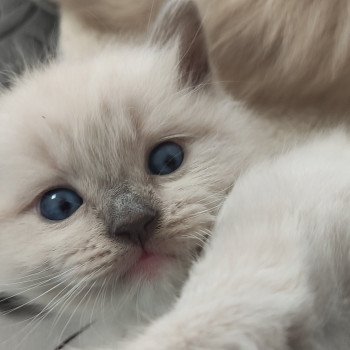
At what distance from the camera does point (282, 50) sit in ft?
3.00

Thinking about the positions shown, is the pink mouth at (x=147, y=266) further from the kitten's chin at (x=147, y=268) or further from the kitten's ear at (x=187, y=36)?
the kitten's ear at (x=187, y=36)

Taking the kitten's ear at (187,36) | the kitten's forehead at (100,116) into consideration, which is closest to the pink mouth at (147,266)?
the kitten's forehead at (100,116)

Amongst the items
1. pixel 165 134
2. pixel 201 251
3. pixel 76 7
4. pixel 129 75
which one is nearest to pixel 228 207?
pixel 201 251

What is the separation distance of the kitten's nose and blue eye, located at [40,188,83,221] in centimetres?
9

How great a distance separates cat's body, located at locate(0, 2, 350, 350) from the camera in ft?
2.29

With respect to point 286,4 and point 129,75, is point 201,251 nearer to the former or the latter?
point 129,75

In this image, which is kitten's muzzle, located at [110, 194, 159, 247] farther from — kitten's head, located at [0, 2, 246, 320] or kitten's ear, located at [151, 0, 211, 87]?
kitten's ear, located at [151, 0, 211, 87]

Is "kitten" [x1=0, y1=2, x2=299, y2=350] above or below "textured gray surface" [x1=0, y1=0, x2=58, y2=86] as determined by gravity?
below

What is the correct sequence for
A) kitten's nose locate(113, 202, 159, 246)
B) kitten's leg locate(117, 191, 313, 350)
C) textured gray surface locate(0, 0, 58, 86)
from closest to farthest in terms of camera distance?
kitten's leg locate(117, 191, 313, 350) < kitten's nose locate(113, 202, 159, 246) < textured gray surface locate(0, 0, 58, 86)

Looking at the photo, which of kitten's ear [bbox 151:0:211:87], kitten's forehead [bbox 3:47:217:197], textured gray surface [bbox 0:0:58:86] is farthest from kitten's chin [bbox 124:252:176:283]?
textured gray surface [bbox 0:0:58:86]

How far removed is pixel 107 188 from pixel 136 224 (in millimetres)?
80

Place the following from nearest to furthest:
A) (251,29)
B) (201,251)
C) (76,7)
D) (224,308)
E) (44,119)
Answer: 1. (224,308)
2. (201,251)
3. (44,119)
4. (251,29)
5. (76,7)

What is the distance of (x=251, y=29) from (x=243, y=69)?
0.21 feet

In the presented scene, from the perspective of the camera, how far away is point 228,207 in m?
0.69
